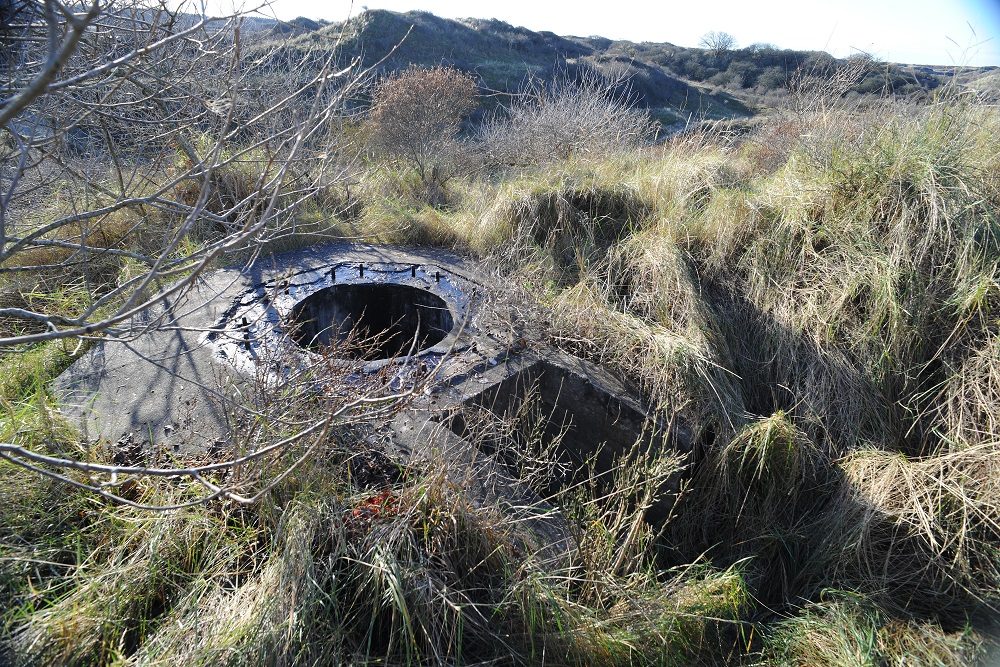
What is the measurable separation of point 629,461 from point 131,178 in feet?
9.96

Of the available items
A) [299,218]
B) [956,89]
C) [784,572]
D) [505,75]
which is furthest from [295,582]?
[505,75]

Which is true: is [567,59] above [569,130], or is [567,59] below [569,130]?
below

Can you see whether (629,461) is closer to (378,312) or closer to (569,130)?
(378,312)

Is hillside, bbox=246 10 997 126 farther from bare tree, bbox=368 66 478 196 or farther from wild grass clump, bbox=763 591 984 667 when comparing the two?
wild grass clump, bbox=763 591 984 667

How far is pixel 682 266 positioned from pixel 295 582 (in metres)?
3.40

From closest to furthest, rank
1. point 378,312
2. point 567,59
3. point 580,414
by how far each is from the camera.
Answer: point 580,414 → point 378,312 → point 567,59

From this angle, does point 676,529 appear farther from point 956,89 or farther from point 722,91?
point 722,91

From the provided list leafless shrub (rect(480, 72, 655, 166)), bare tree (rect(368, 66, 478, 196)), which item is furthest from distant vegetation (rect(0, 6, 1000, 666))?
bare tree (rect(368, 66, 478, 196))

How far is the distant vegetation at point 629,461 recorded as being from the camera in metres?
2.23

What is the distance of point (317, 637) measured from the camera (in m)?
2.14

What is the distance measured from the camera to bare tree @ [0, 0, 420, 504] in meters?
1.55

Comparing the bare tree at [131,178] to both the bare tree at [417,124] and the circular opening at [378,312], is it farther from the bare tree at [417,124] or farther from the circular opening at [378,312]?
the bare tree at [417,124]

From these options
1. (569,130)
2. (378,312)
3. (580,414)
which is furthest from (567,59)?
(580,414)

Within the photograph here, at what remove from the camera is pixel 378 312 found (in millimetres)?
4949
